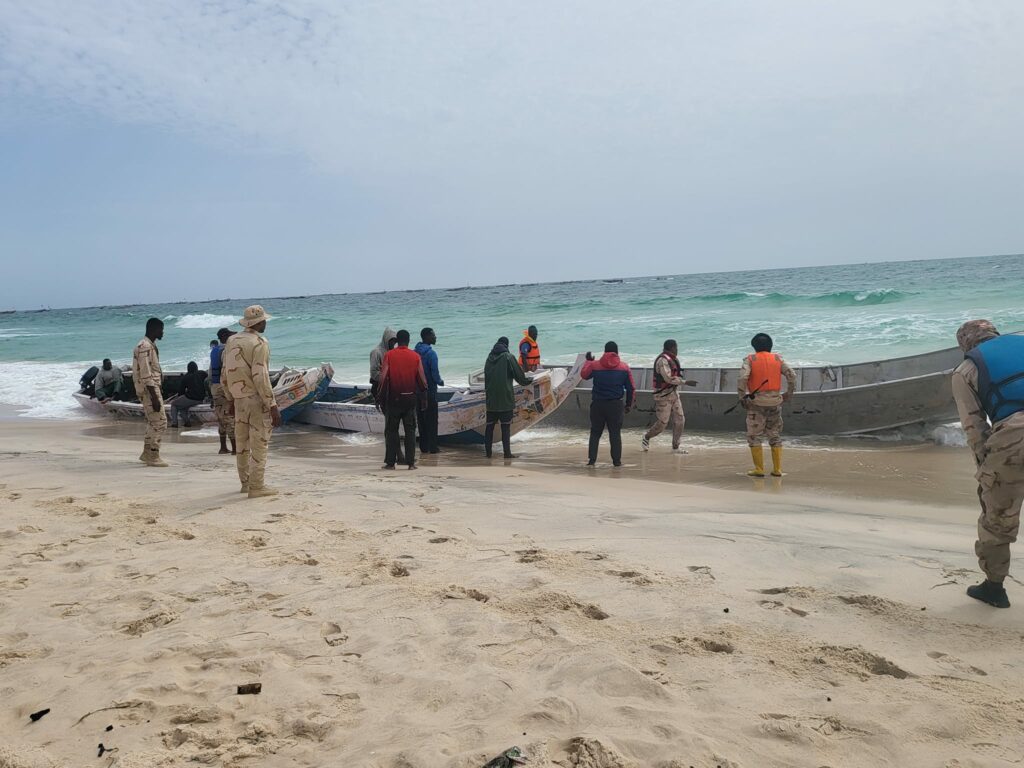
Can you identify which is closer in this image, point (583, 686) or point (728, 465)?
point (583, 686)

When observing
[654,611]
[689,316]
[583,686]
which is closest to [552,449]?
[654,611]

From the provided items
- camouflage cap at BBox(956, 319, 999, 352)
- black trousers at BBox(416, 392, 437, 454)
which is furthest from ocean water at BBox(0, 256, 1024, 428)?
camouflage cap at BBox(956, 319, 999, 352)

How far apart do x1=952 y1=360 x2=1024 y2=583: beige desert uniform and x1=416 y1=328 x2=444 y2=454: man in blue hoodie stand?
7.11 meters

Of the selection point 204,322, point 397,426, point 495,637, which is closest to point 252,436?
point 397,426

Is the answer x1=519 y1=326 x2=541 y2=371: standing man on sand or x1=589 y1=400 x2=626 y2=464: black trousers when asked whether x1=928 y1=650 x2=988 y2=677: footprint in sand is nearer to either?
x1=589 y1=400 x2=626 y2=464: black trousers

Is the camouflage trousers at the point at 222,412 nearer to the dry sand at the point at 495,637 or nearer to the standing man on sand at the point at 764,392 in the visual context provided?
the dry sand at the point at 495,637

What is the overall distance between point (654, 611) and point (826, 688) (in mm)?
1030

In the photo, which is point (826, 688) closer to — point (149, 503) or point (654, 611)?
point (654, 611)

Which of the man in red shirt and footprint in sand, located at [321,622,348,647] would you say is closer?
footprint in sand, located at [321,622,348,647]

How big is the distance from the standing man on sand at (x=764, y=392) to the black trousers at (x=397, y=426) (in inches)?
161

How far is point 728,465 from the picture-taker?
1060cm

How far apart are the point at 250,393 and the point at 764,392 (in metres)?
5.84

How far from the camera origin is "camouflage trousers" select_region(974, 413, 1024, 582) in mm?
4032

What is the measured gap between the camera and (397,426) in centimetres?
995
